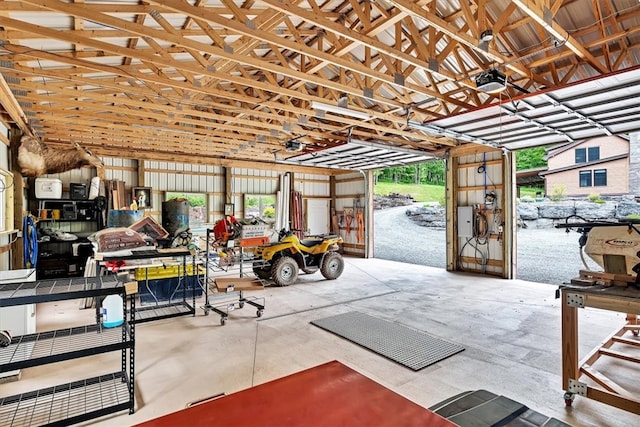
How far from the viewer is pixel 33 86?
4234mm

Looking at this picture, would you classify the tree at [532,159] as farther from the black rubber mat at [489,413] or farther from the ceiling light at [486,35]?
the black rubber mat at [489,413]

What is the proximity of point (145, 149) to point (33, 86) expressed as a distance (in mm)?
5170

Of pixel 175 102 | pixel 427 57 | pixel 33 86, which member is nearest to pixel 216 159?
pixel 175 102

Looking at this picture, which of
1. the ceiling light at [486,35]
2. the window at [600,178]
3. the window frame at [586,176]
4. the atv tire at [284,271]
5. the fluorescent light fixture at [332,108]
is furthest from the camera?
the window frame at [586,176]

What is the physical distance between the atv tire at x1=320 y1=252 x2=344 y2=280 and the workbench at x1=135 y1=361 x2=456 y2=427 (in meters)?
6.98

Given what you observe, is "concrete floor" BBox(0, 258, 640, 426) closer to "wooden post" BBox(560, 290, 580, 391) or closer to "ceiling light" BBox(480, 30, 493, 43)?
"wooden post" BBox(560, 290, 580, 391)

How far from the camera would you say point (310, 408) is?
677mm

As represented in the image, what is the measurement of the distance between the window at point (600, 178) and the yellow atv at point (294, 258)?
960cm

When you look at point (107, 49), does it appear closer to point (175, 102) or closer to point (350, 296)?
point (175, 102)

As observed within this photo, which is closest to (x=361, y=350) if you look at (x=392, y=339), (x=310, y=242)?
(x=392, y=339)

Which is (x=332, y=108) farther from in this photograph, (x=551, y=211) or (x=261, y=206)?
(x=551, y=211)

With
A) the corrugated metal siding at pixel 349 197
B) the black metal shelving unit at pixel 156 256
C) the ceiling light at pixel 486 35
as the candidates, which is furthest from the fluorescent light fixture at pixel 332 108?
the corrugated metal siding at pixel 349 197

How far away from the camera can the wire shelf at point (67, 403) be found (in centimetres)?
248

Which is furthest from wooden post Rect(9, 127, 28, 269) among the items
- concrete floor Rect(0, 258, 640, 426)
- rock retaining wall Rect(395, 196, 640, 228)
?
rock retaining wall Rect(395, 196, 640, 228)
